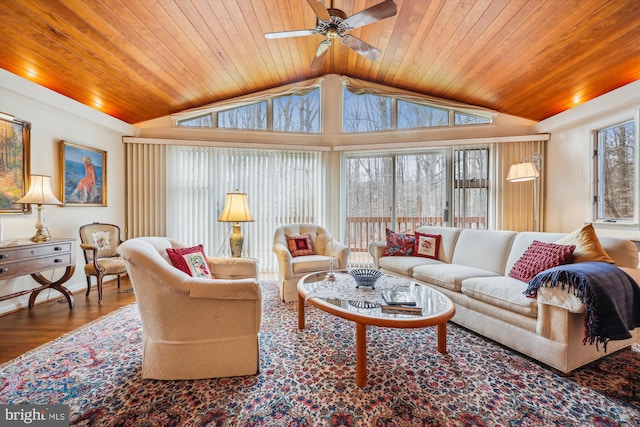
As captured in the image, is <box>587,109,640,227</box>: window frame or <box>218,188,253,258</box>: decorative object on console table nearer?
<box>587,109,640,227</box>: window frame

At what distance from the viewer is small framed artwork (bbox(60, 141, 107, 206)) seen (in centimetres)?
339

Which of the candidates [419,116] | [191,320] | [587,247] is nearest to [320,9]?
[191,320]

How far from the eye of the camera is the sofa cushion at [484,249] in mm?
2822

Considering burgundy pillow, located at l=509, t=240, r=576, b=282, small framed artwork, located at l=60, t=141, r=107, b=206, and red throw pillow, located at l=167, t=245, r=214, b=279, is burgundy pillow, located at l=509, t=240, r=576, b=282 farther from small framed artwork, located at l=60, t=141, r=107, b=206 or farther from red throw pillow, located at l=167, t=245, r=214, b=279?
small framed artwork, located at l=60, t=141, r=107, b=206

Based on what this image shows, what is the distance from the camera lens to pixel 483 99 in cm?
421

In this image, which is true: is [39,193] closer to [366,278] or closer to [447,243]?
[366,278]

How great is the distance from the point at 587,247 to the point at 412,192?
2710mm

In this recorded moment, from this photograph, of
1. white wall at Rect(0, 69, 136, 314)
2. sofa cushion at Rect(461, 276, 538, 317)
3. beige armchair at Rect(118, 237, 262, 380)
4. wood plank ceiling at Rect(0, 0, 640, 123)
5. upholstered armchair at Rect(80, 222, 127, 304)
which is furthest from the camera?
upholstered armchair at Rect(80, 222, 127, 304)

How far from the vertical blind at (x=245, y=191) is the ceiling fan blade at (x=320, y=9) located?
8.73ft

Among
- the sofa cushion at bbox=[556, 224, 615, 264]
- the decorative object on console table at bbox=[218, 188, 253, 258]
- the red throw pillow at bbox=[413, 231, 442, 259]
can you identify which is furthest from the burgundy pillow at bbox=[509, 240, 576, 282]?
the decorative object on console table at bbox=[218, 188, 253, 258]

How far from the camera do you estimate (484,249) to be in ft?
9.79

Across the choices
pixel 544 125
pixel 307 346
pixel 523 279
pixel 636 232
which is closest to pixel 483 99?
pixel 544 125

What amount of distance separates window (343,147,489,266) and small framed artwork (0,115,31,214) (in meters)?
4.14

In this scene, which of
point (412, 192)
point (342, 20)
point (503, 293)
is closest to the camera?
point (503, 293)
